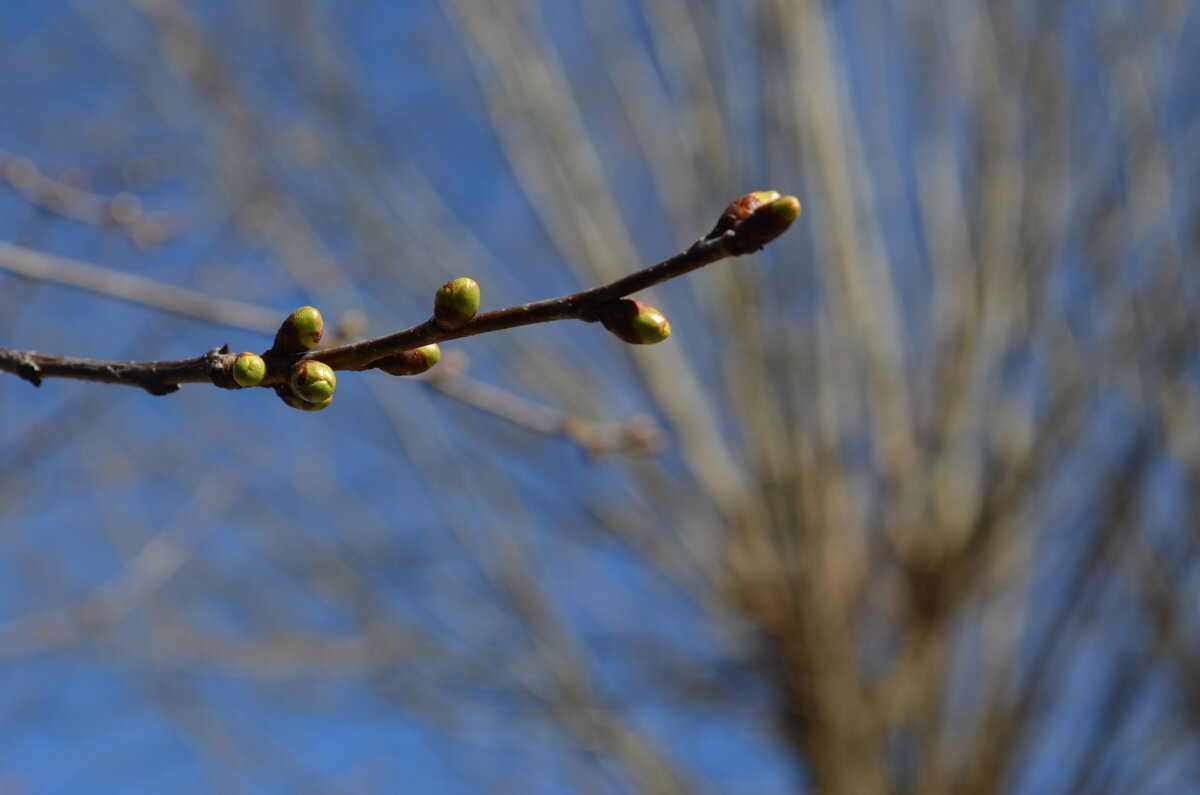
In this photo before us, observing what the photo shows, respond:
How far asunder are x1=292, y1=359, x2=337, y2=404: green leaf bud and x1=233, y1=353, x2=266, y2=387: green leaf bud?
0.13 feet

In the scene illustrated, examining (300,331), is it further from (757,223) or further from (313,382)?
(757,223)

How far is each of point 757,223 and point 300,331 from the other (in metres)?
0.39

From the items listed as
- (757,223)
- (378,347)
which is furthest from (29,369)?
(757,223)

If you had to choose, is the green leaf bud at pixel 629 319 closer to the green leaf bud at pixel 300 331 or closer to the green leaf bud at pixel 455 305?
the green leaf bud at pixel 455 305

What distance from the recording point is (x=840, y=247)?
384cm

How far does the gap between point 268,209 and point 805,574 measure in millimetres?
2471

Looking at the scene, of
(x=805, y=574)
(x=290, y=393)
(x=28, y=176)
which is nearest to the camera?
(x=290, y=393)

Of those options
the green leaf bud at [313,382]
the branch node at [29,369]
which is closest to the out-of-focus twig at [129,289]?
the branch node at [29,369]

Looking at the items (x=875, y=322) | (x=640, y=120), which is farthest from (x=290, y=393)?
(x=640, y=120)

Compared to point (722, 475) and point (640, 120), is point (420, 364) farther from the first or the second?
point (640, 120)

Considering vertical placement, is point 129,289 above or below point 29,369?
above

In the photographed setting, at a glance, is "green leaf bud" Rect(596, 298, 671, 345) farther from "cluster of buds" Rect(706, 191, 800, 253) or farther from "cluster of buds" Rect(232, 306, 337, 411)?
"cluster of buds" Rect(232, 306, 337, 411)

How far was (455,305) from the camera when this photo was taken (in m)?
0.76

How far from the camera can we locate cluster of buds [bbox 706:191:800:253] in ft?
2.29
